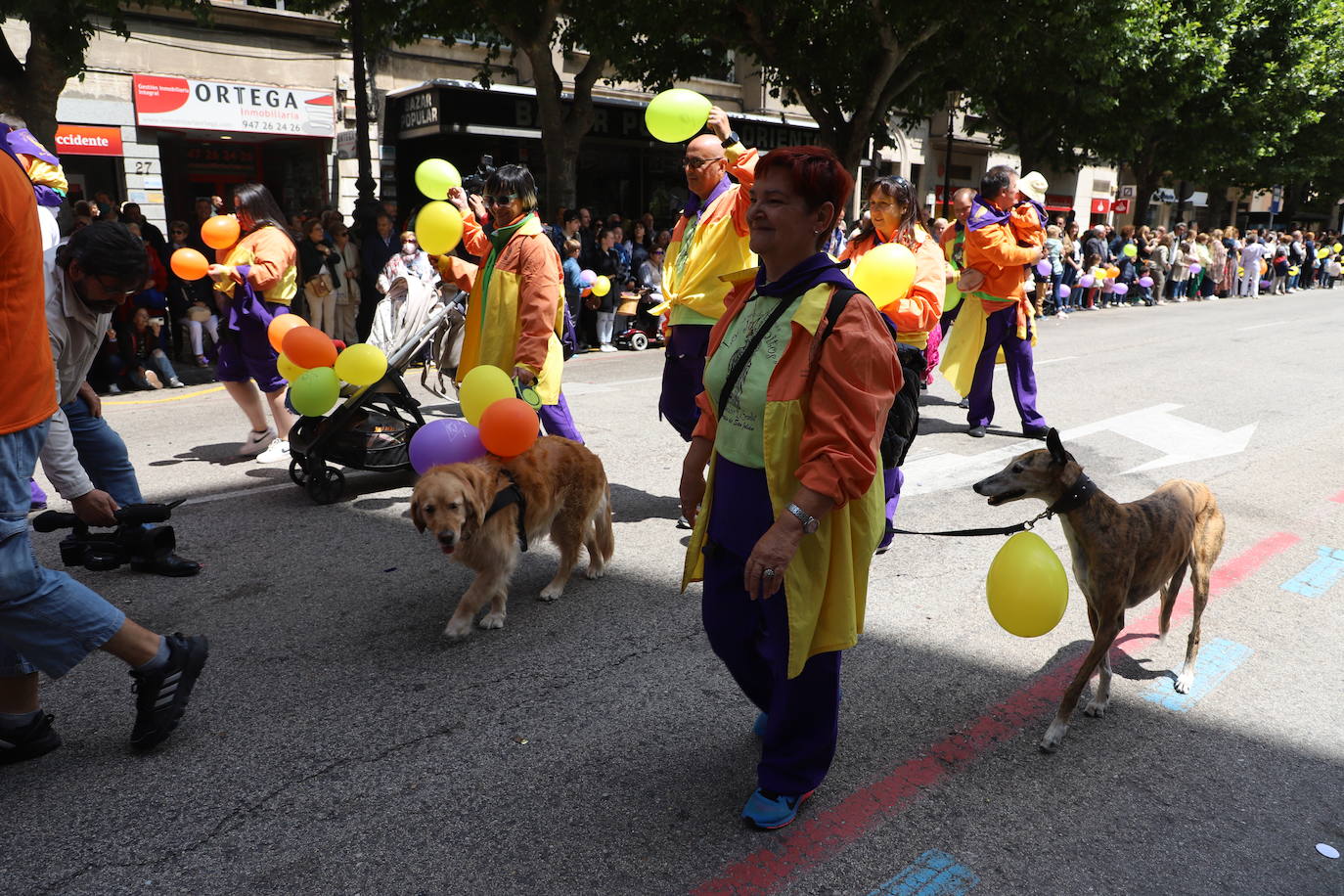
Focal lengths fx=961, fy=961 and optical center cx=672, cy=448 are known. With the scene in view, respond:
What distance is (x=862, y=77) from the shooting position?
61.2 ft

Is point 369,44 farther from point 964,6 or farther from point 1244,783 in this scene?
point 1244,783

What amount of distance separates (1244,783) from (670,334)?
3284 millimetres

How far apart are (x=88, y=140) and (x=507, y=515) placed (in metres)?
16.0

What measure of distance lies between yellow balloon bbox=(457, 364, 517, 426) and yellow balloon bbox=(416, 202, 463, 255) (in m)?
1.26

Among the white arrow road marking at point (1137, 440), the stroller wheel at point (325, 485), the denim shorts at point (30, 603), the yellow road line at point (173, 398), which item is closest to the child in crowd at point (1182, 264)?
the white arrow road marking at point (1137, 440)

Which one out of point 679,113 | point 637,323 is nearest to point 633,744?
point 679,113

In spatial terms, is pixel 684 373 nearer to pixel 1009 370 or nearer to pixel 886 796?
pixel 886 796

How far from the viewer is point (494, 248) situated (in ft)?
17.1

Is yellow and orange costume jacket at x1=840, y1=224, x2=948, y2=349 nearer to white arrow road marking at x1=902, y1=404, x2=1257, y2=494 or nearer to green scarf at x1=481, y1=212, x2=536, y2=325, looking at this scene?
white arrow road marking at x1=902, y1=404, x2=1257, y2=494

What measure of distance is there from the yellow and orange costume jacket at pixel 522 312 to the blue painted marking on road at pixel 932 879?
120 inches

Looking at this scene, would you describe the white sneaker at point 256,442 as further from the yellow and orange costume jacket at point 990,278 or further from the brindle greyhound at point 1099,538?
the brindle greyhound at point 1099,538

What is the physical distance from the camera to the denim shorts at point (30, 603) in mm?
2805

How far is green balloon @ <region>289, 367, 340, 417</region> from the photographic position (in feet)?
19.6

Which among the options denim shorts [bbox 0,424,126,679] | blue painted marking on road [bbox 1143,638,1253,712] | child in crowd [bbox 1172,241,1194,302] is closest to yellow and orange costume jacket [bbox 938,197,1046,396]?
blue painted marking on road [bbox 1143,638,1253,712]
